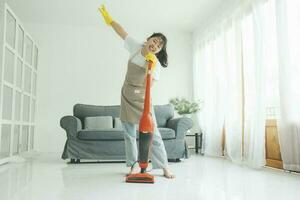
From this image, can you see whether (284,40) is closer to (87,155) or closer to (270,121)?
(270,121)

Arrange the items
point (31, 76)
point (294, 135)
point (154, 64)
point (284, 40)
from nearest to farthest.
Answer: point (154, 64), point (294, 135), point (284, 40), point (31, 76)

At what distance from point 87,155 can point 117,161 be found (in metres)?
0.43

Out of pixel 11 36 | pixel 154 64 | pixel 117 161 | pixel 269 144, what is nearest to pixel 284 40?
pixel 269 144

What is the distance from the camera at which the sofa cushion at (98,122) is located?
427 cm

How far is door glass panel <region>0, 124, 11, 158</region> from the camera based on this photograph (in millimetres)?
3548

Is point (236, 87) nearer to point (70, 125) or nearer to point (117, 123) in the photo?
point (117, 123)

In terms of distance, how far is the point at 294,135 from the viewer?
2814mm

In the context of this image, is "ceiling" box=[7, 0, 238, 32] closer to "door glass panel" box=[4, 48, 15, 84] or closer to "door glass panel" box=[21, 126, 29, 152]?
"door glass panel" box=[4, 48, 15, 84]

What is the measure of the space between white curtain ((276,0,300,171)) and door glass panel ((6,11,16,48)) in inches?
123

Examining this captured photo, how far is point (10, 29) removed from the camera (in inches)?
151

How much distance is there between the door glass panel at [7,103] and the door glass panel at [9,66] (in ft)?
0.41

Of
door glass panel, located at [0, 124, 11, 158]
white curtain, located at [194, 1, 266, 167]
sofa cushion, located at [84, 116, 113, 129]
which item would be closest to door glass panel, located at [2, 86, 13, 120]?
door glass panel, located at [0, 124, 11, 158]

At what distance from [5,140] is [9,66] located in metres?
0.91

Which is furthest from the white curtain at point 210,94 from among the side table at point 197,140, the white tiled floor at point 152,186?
the white tiled floor at point 152,186
